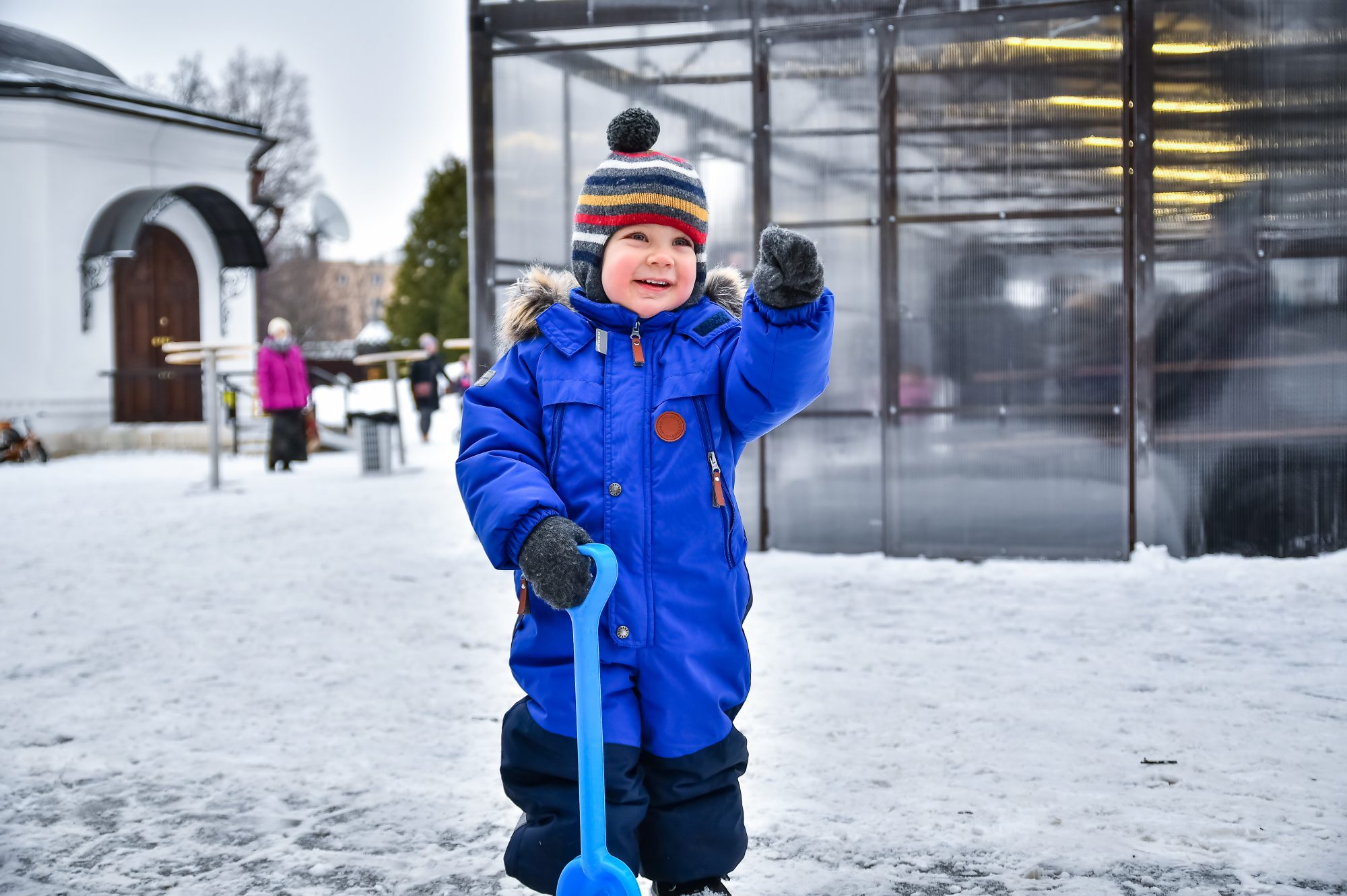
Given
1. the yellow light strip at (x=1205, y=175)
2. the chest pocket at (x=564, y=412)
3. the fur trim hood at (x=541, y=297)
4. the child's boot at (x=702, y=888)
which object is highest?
the yellow light strip at (x=1205, y=175)

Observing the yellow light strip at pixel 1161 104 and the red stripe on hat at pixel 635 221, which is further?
the yellow light strip at pixel 1161 104

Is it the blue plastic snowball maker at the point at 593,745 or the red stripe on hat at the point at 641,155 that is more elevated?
the red stripe on hat at the point at 641,155

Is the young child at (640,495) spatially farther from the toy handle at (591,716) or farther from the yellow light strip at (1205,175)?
the yellow light strip at (1205,175)

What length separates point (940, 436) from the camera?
6824 millimetres

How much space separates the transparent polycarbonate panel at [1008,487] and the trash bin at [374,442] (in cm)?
798

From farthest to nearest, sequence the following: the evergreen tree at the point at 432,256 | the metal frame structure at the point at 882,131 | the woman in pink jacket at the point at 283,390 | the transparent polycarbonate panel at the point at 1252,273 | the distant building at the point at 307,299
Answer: the distant building at the point at 307,299 → the evergreen tree at the point at 432,256 → the woman in pink jacket at the point at 283,390 → the metal frame structure at the point at 882,131 → the transparent polycarbonate panel at the point at 1252,273

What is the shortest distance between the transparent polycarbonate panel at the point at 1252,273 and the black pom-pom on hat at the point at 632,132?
4.93m

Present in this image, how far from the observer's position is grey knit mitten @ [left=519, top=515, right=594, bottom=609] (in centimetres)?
190

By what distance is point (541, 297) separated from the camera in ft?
7.50

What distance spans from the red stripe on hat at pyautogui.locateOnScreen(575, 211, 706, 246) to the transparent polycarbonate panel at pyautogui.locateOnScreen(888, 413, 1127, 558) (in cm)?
481

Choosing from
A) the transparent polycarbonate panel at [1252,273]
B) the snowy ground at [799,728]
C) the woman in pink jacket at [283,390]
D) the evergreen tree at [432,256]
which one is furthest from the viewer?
the evergreen tree at [432,256]

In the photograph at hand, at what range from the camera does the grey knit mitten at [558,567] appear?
190 centimetres

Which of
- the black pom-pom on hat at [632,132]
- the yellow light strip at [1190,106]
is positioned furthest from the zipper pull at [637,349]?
the yellow light strip at [1190,106]

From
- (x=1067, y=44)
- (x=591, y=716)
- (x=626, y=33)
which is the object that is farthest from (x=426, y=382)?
(x=591, y=716)
